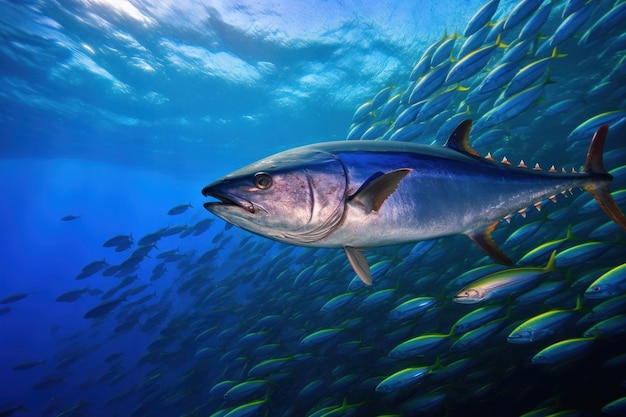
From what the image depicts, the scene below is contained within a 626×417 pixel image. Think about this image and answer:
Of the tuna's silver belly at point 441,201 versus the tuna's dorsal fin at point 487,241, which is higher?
the tuna's silver belly at point 441,201

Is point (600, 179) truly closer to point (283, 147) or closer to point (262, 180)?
point (262, 180)

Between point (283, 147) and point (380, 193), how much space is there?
31.1 m

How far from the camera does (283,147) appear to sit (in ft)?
104

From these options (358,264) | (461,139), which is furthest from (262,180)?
(461,139)

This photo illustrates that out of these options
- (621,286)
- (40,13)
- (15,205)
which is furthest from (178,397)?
(15,205)

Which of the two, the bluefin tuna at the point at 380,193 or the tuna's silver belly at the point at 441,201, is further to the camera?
the tuna's silver belly at the point at 441,201

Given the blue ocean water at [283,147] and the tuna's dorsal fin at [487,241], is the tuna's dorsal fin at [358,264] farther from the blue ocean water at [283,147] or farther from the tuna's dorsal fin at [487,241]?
the blue ocean water at [283,147]

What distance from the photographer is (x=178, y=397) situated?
8.12 metres

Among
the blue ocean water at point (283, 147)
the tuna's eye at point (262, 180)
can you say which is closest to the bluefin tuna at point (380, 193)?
the tuna's eye at point (262, 180)

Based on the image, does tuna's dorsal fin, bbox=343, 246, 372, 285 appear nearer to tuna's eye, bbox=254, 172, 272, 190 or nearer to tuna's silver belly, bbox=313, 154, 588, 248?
tuna's silver belly, bbox=313, 154, 588, 248

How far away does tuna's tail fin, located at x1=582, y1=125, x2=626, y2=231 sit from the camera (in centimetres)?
202

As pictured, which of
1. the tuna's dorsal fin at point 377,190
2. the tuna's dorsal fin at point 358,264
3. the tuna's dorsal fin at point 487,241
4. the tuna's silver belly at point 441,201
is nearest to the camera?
the tuna's dorsal fin at point 377,190

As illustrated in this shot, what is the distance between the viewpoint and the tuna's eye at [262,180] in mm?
1429

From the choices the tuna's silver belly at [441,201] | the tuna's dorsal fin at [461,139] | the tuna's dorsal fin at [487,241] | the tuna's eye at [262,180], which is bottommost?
the tuna's dorsal fin at [487,241]
